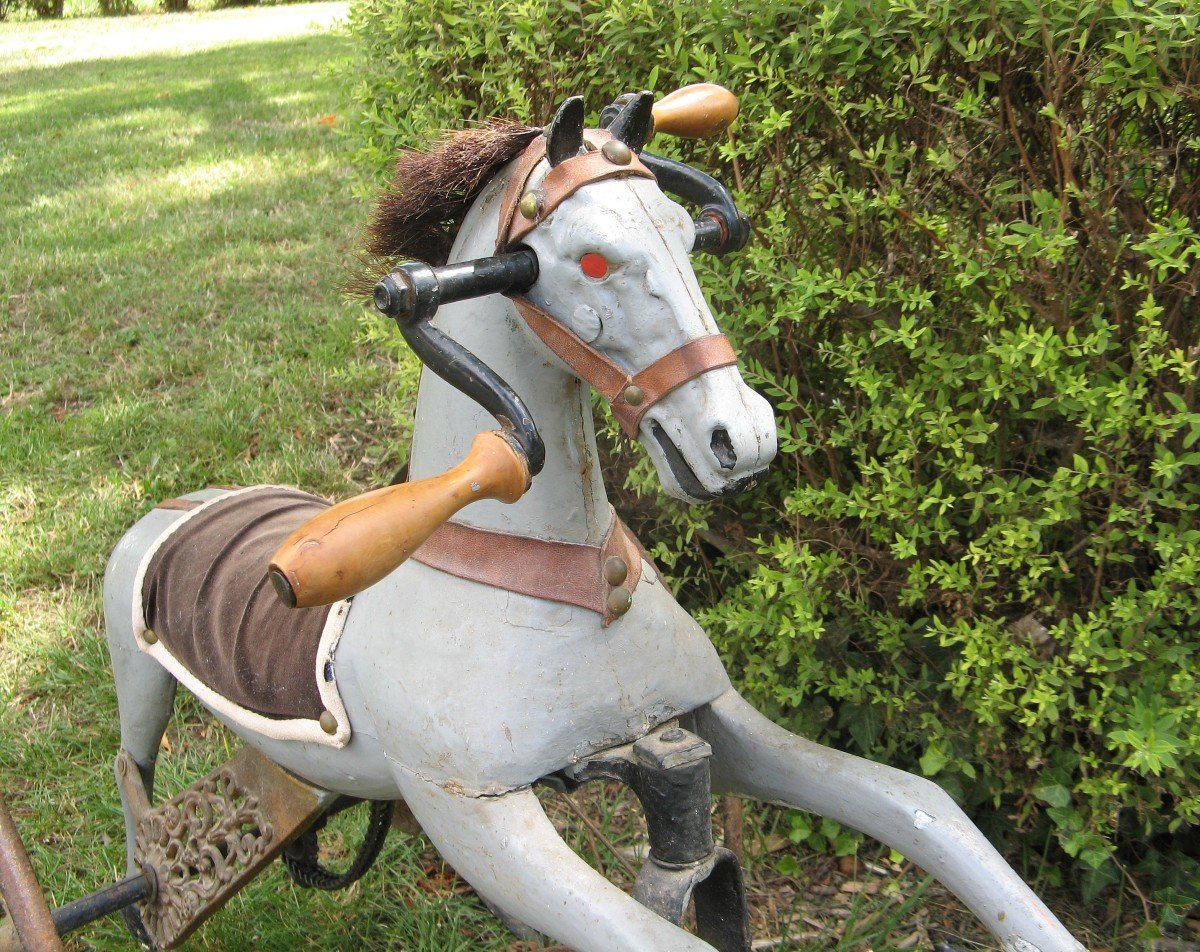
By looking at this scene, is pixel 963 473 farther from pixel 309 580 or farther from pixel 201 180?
pixel 201 180

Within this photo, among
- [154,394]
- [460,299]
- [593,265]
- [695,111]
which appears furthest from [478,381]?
[154,394]

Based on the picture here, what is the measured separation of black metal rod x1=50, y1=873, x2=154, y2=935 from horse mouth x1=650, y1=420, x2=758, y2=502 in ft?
5.01

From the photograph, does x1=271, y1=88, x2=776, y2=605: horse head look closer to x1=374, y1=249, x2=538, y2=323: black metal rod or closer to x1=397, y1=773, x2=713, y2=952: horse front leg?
x1=374, y1=249, x2=538, y2=323: black metal rod

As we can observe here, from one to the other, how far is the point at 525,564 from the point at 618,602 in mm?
145

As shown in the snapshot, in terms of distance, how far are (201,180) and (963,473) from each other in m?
5.97

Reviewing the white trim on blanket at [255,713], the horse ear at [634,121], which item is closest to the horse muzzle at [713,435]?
the horse ear at [634,121]

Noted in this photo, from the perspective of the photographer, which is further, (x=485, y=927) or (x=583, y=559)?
(x=485, y=927)

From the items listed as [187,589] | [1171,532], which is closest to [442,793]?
[187,589]

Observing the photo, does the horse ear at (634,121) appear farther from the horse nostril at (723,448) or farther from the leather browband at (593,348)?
the horse nostril at (723,448)

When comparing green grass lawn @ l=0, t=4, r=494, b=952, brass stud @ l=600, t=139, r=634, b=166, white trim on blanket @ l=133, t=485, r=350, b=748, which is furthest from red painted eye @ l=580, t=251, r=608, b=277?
green grass lawn @ l=0, t=4, r=494, b=952

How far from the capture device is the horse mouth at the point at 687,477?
1.37 metres

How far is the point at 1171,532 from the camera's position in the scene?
2.08 m

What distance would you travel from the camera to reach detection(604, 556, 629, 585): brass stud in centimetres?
162

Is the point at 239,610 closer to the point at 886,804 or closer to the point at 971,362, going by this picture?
the point at 886,804
